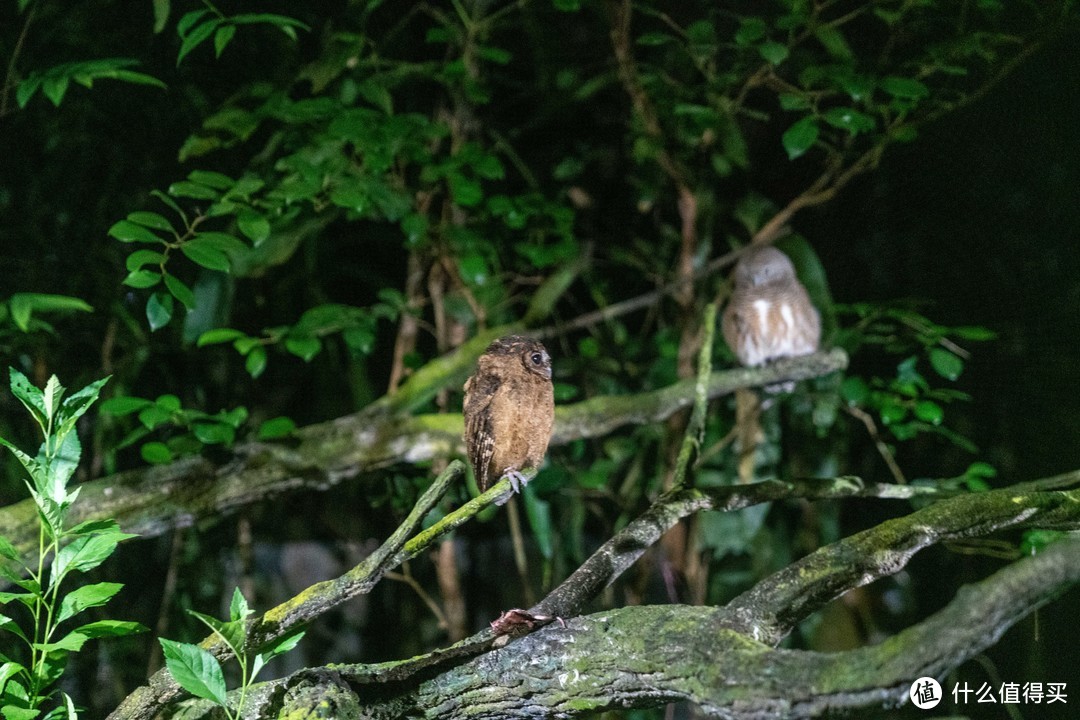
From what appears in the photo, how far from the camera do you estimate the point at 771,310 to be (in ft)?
7.49

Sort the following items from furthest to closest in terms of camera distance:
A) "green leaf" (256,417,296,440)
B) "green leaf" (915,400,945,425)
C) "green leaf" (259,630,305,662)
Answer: "green leaf" (915,400,945,425) < "green leaf" (256,417,296,440) < "green leaf" (259,630,305,662)

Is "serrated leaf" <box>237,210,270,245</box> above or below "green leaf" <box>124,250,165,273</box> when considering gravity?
above

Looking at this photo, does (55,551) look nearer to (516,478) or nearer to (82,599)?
(82,599)

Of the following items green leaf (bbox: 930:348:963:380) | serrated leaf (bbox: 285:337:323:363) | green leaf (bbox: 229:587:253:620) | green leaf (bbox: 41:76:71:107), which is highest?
green leaf (bbox: 41:76:71:107)

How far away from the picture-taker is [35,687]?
98 centimetres

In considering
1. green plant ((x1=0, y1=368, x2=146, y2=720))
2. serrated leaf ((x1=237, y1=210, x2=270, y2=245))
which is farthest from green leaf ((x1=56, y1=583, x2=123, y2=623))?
serrated leaf ((x1=237, y1=210, x2=270, y2=245))

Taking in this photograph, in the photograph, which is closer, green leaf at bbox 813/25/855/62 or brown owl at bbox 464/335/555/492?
brown owl at bbox 464/335/555/492

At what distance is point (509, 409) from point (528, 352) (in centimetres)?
8

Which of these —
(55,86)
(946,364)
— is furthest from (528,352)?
(946,364)

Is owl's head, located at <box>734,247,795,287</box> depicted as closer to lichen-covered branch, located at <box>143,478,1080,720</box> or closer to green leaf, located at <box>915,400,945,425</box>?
green leaf, located at <box>915,400,945,425</box>

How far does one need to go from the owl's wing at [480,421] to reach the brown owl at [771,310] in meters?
1.35

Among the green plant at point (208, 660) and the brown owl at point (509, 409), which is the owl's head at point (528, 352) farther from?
the green plant at point (208, 660)

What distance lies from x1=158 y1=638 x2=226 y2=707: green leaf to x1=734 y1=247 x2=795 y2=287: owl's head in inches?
68.8

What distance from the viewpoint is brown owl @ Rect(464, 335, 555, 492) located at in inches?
41.8
